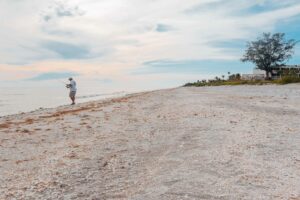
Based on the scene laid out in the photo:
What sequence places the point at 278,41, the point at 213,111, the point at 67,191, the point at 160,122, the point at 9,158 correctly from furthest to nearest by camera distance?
1. the point at 278,41
2. the point at 213,111
3. the point at 160,122
4. the point at 9,158
5. the point at 67,191

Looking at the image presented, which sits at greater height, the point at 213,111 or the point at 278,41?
the point at 278,41

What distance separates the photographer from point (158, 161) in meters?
11.5

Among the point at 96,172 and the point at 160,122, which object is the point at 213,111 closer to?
the point at 160,122

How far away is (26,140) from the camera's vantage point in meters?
16.7

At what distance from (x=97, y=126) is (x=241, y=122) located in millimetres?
5950

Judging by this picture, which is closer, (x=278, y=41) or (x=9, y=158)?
(x=9, y=158)

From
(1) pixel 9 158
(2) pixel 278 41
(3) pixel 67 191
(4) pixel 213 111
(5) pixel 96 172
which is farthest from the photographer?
(2) pixel 278 41

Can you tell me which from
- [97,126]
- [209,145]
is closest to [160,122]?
[97,126]

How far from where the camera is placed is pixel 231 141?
13.7 meters

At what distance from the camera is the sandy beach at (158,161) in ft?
29.2

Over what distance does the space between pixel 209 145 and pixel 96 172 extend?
12.2ft

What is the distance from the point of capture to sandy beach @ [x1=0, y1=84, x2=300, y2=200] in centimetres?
891

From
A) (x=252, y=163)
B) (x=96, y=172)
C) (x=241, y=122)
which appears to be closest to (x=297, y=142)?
(x=252, y=163)

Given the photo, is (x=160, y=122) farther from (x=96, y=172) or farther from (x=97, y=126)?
(x=96, y=172)
